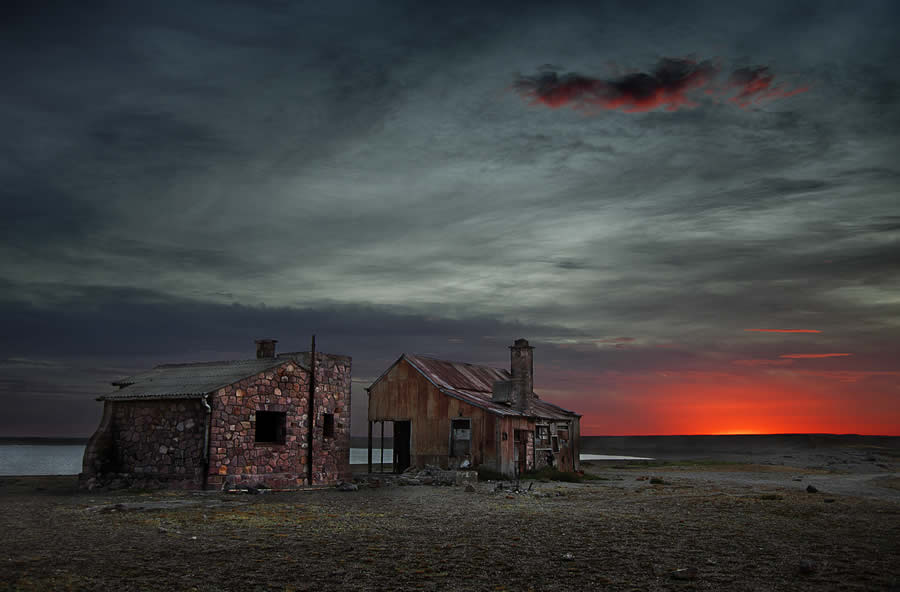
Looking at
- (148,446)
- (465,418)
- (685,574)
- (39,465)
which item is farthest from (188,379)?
(39,465)

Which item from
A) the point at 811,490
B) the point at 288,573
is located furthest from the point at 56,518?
the point at 811,490

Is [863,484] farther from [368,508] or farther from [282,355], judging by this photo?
[282,355]

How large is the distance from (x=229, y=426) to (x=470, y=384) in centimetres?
1672

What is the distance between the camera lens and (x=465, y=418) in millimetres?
32281

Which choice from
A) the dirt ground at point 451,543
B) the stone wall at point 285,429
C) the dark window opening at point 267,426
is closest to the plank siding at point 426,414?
the stone wall at point 285,429

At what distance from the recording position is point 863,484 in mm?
27109

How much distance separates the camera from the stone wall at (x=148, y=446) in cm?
2278

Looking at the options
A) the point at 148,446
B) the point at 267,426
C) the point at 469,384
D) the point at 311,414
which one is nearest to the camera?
the point at 148,446

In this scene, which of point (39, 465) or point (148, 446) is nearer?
point (148, 446)

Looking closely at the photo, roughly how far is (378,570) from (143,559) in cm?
357

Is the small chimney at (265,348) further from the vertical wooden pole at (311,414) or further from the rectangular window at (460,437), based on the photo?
the rectangular window at (460,437)

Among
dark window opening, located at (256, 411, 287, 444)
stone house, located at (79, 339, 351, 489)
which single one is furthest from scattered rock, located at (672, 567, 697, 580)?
dark window opening, located at (256, 411, 287, 444)

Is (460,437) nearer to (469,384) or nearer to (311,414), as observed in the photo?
(469,384)

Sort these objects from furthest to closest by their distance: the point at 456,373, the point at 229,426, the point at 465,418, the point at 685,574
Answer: the point at 456,373, the point at 465,418, the point at 229,426, the point at 685,574
